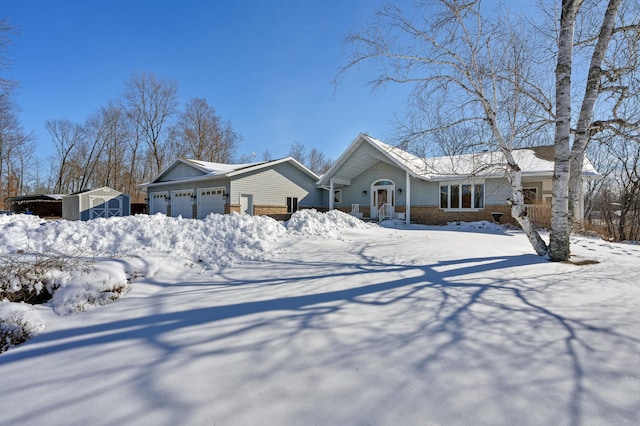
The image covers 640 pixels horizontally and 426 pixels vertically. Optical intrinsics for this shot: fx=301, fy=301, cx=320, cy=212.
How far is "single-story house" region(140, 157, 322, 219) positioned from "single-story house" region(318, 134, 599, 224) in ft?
7.61

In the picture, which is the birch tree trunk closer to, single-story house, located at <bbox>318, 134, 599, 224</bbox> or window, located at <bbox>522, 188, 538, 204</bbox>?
single-story house, located at <bbox>318, 134, 599, 224</bbox>

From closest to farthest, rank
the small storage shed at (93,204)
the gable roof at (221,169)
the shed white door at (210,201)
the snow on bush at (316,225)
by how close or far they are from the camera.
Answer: the snow on bush at (316,225) → the gable roof at (221,169) → the shed white door at (210,201) → the small storage shed at (93,204)

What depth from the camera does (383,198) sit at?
64.0ft

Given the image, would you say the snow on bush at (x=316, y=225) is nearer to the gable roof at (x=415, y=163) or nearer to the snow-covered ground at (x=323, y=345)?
the snow-covered ground at (x=323, y=345)

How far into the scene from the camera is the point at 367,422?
69.7 inches

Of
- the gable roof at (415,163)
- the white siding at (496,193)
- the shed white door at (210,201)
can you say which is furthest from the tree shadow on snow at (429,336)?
the shed white door at (210,201)

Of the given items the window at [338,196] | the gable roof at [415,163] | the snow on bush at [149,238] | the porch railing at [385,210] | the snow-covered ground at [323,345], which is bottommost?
the snow-covered ground at [323,345]

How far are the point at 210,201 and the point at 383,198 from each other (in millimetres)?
11124

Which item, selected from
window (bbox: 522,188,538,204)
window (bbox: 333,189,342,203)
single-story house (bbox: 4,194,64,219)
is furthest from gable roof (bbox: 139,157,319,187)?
single-story house (bbox: 4,194,64,219)

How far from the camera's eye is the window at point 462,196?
53.9 ft

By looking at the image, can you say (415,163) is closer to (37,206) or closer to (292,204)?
(292,204)

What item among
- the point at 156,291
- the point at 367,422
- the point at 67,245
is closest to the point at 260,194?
the point at 67,245

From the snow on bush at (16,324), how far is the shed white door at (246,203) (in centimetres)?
1505

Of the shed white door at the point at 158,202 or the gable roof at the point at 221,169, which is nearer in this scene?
the gable roof at the point at 221,169
